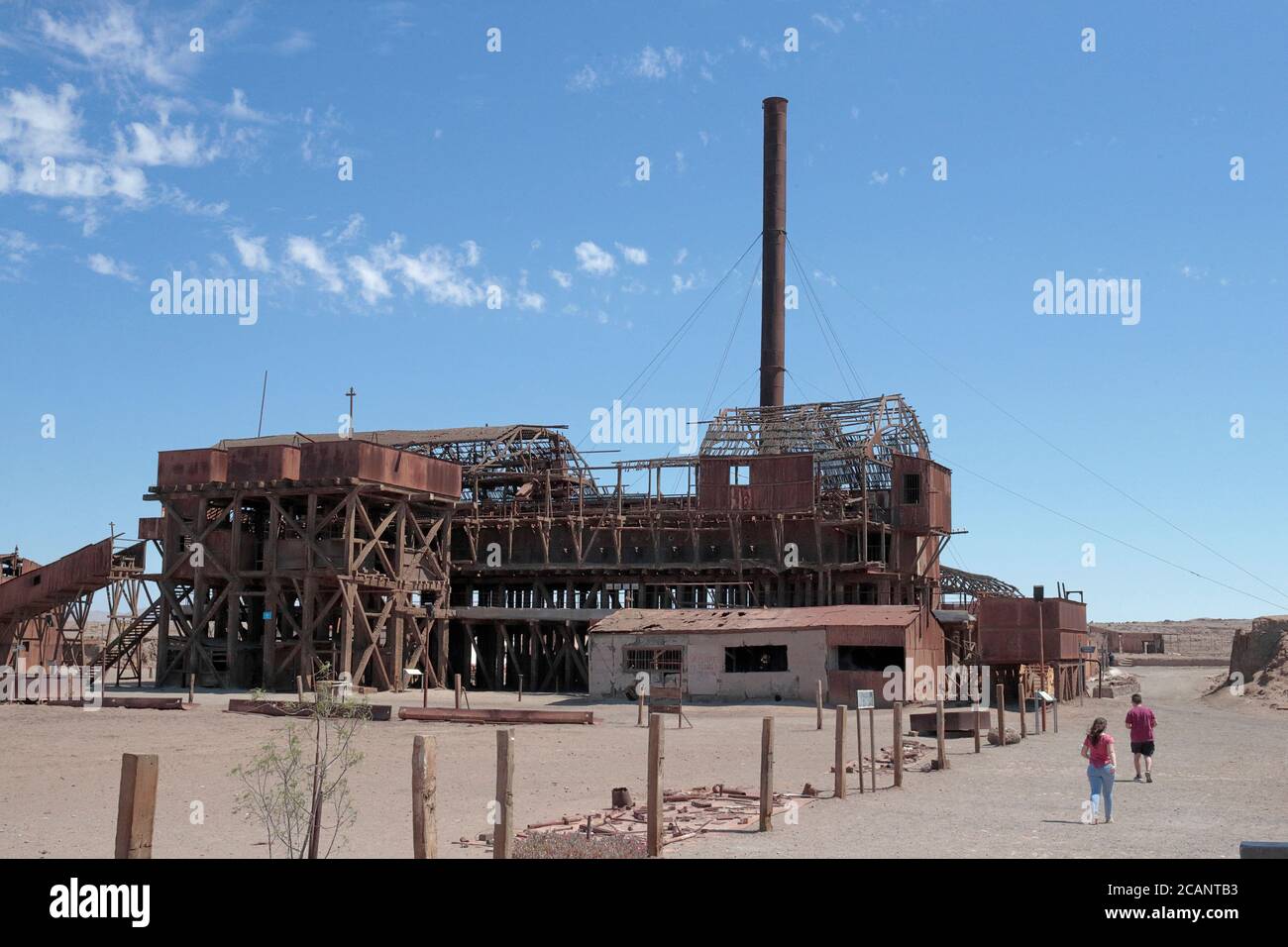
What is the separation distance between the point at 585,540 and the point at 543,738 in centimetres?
2690

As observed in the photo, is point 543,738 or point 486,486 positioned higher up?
point 486,486

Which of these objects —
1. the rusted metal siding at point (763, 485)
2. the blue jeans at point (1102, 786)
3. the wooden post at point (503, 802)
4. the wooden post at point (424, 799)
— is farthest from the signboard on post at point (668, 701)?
the wooden post at point (424, 799)

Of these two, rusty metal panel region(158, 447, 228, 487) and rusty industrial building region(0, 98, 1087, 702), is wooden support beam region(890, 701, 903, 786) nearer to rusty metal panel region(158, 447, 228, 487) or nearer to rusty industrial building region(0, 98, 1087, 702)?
rusty industrial building region(0, 98, 1087, 702)

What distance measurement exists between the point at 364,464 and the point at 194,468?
800cm

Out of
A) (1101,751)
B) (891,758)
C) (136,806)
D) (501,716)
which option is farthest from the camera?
(501,716)

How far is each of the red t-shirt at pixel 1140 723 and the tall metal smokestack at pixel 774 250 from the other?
4009 centimetres

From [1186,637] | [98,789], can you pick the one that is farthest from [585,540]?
[1186,637]

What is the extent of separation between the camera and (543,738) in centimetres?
2969

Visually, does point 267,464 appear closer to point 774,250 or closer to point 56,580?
point 56,580

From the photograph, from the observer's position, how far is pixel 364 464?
46562 millimetres

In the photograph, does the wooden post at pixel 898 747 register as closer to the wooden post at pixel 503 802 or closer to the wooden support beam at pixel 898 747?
the wooden support beam at pixel 898 747

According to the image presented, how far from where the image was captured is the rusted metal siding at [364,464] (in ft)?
153

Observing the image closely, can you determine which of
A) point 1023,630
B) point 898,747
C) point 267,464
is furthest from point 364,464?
point 898,747

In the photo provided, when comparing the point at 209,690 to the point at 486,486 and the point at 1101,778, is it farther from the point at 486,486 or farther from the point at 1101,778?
the point at 1101,778
